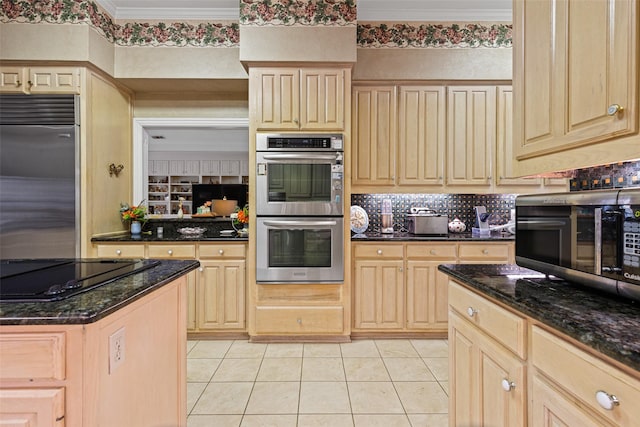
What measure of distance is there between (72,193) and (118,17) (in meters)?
1.65

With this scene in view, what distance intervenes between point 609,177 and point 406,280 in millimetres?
→ 1872

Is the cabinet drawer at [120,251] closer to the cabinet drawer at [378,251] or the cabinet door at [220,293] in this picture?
the cabinet door at [220,293]

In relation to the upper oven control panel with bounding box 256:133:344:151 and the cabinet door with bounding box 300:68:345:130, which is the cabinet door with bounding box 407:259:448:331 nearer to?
the upper oven control panel with bounding box 256:133:344:151

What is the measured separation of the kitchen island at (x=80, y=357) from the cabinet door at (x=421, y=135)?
2597 mm

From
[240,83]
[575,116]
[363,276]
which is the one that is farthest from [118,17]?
[575,116]

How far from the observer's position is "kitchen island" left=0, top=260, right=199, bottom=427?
2.90 ft

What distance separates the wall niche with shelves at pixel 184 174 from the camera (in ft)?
11.7

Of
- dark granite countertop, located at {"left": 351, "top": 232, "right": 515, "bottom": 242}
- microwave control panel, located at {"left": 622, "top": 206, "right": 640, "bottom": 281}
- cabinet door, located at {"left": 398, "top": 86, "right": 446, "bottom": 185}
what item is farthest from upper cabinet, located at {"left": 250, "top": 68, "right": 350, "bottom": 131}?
microwave control panel, located at {"left": 622, "top": 206, "right": 640, "bottom": 281}

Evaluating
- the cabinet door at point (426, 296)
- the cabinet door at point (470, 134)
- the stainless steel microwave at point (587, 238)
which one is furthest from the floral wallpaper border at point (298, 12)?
the stainless steel microwave at point (587, 238)

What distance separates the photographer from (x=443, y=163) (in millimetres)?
3275

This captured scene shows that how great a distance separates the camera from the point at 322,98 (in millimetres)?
2885

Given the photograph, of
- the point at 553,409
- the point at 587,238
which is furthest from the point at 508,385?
the point at 587,238

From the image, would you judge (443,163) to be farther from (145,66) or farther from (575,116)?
(145,66)

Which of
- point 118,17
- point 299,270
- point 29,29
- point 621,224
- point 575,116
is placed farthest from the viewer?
point 118,17
